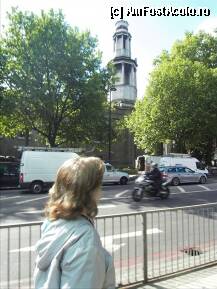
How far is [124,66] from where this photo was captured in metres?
66.4

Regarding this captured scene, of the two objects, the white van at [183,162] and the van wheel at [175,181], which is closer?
the van wheel at [175,181]

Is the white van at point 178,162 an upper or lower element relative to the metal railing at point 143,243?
upper

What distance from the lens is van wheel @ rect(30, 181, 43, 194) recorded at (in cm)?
2401

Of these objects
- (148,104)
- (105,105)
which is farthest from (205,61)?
(105,105)

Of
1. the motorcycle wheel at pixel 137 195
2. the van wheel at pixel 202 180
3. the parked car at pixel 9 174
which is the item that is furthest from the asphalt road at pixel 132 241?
the van wheel at pixel 202 180

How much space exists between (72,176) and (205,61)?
150ft

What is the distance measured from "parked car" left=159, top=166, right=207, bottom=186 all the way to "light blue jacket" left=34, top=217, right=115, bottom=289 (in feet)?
88.3

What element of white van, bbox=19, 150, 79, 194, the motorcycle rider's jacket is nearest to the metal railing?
the motorcycle rider's jacket

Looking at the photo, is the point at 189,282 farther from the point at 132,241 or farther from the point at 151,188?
the point at 151,188

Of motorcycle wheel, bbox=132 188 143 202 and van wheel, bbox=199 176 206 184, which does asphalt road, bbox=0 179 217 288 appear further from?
van wheel, bbox=199 176 206 184

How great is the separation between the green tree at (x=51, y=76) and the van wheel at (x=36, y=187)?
31.6 ft

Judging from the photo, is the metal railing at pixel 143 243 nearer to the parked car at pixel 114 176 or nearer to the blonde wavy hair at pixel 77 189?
the blonde wavy hair at pixel 77 189

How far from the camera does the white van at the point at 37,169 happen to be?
79.4 feet

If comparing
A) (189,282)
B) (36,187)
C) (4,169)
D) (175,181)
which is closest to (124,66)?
(175,181)
